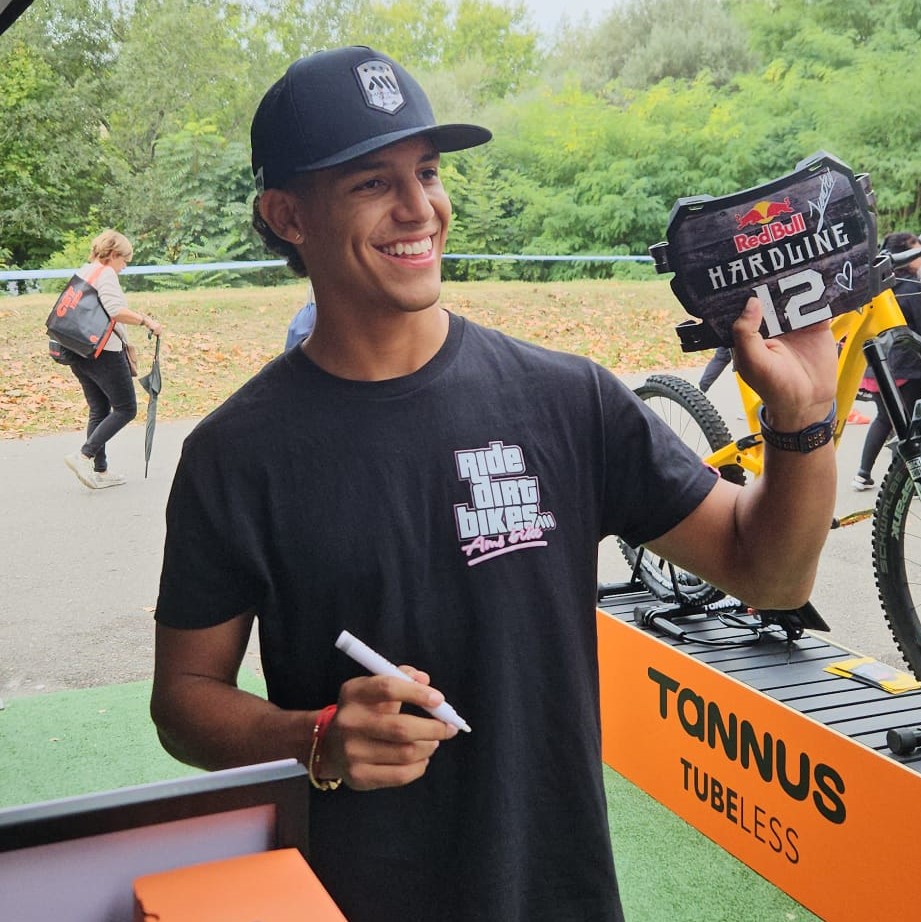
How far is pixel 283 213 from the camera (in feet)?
3.89

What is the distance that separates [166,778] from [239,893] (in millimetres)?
2639

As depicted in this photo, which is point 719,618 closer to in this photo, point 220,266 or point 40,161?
point 220,266

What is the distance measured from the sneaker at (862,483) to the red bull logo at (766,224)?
453cm

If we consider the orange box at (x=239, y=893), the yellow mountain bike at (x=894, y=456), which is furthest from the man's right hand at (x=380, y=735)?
the yellow mountain bike at (x=894, y=456)

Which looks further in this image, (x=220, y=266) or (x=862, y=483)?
(x=220, y=266)

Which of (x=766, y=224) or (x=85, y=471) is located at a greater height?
(x=766, y=224)

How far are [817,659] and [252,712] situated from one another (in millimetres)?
1812

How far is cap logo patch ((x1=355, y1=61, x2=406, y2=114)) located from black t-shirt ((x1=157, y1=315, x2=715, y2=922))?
248 millimetres

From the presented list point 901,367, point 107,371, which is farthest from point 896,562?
point 107,371

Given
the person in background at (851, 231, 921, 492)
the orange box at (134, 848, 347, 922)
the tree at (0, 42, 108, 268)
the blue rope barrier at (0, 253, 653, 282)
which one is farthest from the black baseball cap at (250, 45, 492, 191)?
the tree at (0, 42, 108, 268)

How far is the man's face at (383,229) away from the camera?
3.59ft

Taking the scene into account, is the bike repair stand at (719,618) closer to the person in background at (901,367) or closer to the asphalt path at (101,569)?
the person in background at (901,367)

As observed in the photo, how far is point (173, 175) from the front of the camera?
29.7ft

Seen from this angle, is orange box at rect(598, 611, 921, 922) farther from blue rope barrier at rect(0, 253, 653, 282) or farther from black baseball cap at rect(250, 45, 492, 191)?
blue rope barrier at rect(0, 253, 653, 282)
